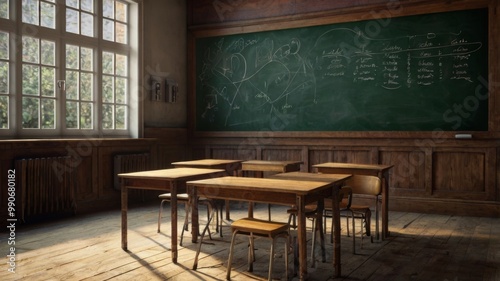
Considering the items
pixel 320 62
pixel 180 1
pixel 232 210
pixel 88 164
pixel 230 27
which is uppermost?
pixel 180 1

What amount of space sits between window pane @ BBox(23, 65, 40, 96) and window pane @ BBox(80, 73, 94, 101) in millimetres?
688

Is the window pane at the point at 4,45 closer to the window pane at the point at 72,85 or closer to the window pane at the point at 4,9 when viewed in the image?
the window pane at the point at 4,9

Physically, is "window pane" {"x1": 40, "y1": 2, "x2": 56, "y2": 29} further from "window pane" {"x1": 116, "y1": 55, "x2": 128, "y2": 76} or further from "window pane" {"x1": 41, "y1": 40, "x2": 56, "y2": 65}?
"window pane" {"x1": 116, "y1": 55, "x2": 128, "y2": 76}

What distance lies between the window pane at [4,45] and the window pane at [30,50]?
0.67ft

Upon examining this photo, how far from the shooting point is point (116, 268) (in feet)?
11.8

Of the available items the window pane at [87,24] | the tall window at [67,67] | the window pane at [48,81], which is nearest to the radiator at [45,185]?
the tall window at [67,67]

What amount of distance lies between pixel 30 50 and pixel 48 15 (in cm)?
55

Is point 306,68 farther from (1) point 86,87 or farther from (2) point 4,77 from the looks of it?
(2) point 4,77

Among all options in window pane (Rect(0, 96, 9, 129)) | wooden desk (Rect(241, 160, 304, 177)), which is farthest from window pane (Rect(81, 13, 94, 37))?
wooden desk (Rect(241, 160, 304, 177))

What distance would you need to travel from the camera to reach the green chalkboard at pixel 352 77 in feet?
20.1

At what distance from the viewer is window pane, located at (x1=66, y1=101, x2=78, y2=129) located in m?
6.05

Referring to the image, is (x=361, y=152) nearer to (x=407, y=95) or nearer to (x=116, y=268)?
(x=407, y=95)

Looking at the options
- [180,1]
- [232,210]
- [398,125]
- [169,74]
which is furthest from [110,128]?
[398,125]

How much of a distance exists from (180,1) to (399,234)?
5387mm
